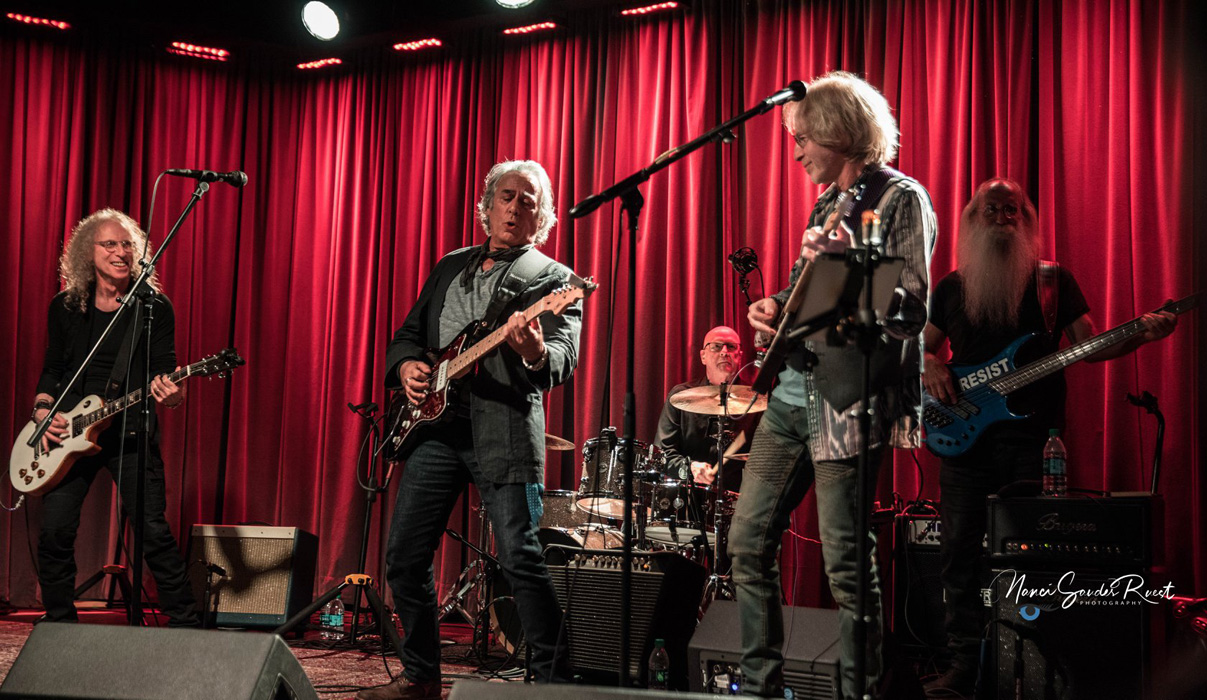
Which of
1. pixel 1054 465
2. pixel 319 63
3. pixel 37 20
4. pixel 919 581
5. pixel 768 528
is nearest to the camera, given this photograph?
pixel 768 528

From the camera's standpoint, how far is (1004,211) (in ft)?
15.0

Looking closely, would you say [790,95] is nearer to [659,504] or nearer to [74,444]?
[659,504]

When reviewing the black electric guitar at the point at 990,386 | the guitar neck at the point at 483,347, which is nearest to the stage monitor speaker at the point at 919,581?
the black electric guitar at the point at 990,386

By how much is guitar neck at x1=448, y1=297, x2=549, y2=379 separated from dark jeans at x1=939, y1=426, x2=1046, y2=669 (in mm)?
1884

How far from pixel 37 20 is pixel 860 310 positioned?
662 cm

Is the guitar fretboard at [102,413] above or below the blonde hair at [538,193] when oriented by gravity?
below

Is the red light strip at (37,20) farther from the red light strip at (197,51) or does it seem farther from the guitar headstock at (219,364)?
the guitar headstock at (219,364)

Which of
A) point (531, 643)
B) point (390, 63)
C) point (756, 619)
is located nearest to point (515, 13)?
point (390, 63)

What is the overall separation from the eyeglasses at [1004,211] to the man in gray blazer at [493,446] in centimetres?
202

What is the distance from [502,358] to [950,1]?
3594mm

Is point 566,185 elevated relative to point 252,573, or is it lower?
elevated

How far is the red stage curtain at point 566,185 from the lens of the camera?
199 inches

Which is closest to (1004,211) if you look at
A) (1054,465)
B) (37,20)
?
(1054,465)

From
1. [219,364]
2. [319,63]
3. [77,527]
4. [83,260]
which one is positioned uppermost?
[319,63]
